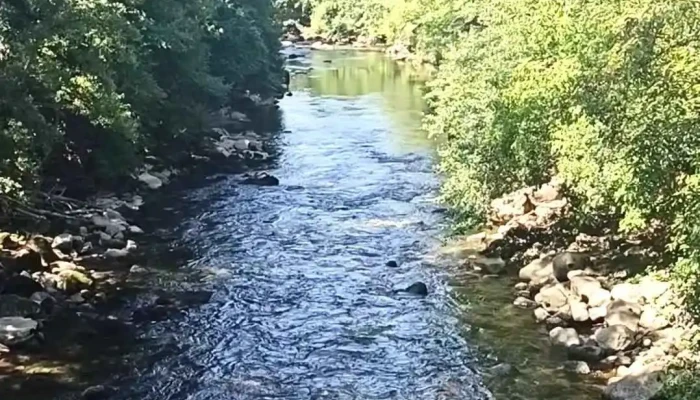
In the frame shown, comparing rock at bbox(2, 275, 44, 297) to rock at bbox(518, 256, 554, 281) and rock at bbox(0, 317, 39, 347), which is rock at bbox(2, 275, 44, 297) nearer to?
→ rock at bbox(0, 317, 39, 347)

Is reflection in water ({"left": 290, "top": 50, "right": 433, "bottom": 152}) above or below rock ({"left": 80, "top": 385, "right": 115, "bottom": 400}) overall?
below

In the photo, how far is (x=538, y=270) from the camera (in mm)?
22469

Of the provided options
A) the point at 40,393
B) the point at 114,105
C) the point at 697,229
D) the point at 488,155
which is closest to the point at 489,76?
the point at 488,155

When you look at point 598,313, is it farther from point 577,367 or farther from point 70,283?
point 70,283

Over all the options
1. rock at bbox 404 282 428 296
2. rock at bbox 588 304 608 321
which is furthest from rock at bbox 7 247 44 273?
rock at bbox 588 304 608 321

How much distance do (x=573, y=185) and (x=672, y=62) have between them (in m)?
6.68

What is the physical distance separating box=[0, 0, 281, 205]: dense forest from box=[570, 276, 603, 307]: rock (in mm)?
12739

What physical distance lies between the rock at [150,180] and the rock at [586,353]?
1827 centimetres

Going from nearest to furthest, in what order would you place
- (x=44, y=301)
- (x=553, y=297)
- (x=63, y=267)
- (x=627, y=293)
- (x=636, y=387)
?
1. (x=636, y=387)
2. (x=627, y=293)
3. (x=44, y=301)
4. (x=553, y=297)
5. (x=63, y=267)

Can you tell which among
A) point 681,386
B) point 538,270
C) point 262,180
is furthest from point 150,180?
point 681,386

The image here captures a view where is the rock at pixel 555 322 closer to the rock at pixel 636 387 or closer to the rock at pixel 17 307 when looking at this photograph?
the rock at pixel 636 387

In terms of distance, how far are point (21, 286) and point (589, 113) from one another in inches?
505

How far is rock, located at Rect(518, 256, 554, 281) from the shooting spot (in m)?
22.2

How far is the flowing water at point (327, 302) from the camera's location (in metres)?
17.0
